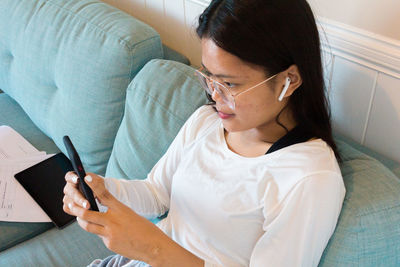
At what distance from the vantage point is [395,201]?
2.60ft

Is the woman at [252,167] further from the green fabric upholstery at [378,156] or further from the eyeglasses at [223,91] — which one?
the green fabric upholstery at [378,156]

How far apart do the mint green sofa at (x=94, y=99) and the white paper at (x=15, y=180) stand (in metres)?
0.04

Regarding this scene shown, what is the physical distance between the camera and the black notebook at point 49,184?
140 cm

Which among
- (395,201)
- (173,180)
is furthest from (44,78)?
(395,201)

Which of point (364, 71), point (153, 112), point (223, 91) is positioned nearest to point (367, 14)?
point (364, 71)

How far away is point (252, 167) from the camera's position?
0.91m

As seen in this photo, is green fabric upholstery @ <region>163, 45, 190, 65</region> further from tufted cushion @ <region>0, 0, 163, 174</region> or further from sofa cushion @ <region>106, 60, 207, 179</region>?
sofa cushion @ <region>106, 60, 207, 179</region>

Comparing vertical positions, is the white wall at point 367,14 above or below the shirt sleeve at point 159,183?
above

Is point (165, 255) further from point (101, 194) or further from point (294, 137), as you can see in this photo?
point (294, 137)

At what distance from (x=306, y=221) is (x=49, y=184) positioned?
101 centimetres

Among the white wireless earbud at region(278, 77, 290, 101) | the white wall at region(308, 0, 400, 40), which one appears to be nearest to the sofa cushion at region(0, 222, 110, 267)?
the white wireless earbud at region(278, 77, 290, 101)

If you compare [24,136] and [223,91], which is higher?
[223,91]

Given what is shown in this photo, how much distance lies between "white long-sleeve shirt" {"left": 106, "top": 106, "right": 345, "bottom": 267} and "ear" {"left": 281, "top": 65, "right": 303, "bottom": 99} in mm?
116

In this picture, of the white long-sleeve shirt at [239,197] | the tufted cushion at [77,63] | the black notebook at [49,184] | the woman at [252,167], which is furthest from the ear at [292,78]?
the black notebook at [49,184]
